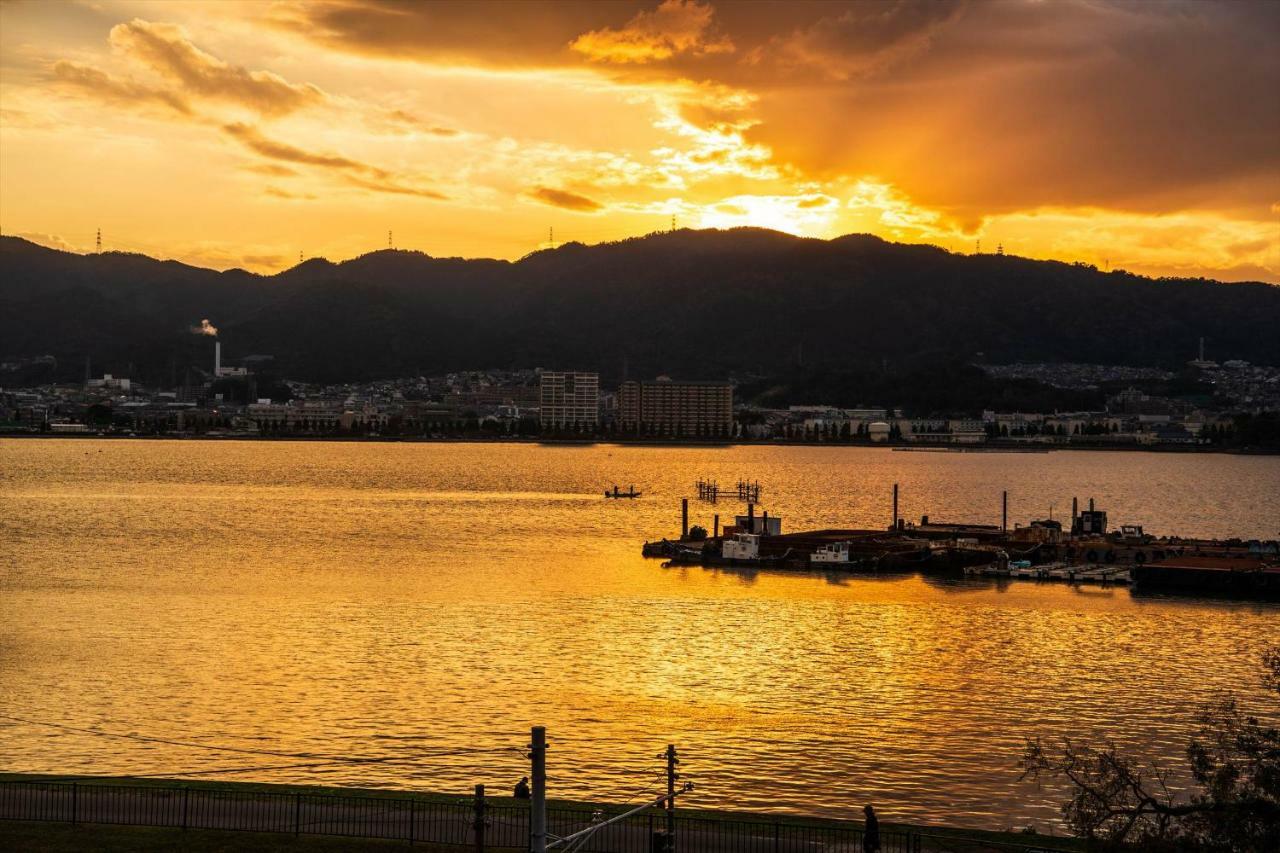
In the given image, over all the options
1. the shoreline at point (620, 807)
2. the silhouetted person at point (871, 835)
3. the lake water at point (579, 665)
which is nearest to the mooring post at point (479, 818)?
the shoreline at point (620, 807)

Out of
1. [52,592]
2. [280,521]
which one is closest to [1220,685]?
[52,592]

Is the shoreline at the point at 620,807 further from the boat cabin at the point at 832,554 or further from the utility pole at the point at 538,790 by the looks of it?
the boat cabin at the point at 832,554

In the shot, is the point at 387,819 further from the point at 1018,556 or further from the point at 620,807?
the point at 1018,556

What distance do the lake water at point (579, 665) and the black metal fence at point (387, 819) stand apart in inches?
187

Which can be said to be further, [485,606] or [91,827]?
[485,606]

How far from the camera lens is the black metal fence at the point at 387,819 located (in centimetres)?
2083

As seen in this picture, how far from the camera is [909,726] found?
112 feet

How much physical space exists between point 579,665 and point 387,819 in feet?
64.8

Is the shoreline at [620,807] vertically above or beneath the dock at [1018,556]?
beneath

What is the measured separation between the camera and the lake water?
29.3 metres

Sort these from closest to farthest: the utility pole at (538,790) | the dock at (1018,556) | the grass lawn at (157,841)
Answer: the utility pole at (538,790) → the grass lawn at (157,841) → the dock at (1018,556)

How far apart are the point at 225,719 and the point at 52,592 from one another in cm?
2719

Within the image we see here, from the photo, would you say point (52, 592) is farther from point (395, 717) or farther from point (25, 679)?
point (395, 717)

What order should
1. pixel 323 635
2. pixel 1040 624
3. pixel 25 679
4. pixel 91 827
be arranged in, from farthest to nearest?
pixel 1040 624
pixel 323 635
pixel 25 679
pixel 91 827
